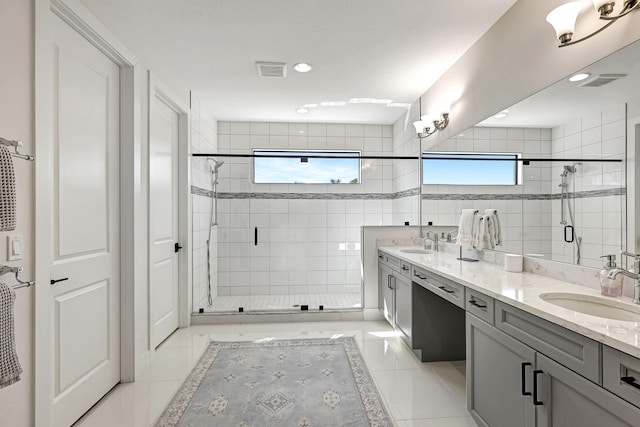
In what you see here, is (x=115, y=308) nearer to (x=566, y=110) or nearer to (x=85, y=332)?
(x=85, y=332)

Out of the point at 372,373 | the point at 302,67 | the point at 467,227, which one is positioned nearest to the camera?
the point at 372,373

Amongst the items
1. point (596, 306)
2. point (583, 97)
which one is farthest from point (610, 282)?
point (583, 97)

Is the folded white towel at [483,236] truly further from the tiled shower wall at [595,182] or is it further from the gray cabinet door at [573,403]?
the gray cabinet door at [573,403]

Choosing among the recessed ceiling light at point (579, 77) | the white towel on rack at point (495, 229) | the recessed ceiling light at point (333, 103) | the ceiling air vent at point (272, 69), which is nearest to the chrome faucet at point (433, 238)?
the white towel on rack at point (495, 229)

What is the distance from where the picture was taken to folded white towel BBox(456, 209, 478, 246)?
274 cm

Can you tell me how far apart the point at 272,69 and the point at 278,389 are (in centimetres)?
261

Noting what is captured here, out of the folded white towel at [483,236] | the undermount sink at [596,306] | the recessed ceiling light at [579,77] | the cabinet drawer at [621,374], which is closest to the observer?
the cabinet drawer at [621,374]

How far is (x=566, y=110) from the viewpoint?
6.31 feet

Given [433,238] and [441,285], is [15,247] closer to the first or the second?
[441,285]

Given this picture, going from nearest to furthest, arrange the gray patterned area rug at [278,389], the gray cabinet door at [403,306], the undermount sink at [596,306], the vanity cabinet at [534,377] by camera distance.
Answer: the vanity cabinet at [534,377] → the undermount sink at [596,306] → the gray patterned area rug at [278,389] → the gray cabinet door at [403,306]

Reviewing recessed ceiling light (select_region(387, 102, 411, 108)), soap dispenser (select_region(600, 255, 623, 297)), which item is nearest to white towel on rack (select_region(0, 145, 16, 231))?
soap dispenser (select_region(600, 255, 623, 297))

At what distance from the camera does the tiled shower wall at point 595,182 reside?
Answer: 161cm

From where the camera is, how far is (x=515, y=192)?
2.42 m

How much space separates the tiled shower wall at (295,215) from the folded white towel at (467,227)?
180 cm
